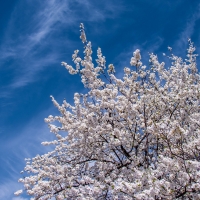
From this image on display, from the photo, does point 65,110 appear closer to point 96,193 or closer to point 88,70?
point 88,70

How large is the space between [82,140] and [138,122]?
2.02 m

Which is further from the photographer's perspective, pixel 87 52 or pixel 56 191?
pixel 87 52

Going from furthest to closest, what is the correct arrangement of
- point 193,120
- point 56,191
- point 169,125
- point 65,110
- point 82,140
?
point 65,110 → point 82,140 → point 56,191 → point 193,120 → point 169,125

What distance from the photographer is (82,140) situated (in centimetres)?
849

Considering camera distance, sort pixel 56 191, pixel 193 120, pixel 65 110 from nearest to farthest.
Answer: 1. pixel 193 120
2. pixel 56 191
3. pixel 65 110

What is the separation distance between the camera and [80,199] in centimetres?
648

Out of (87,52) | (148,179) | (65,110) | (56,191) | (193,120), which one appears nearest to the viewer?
(148,179)

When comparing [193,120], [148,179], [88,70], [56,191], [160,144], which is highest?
[88,70]

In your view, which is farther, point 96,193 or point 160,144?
point 160,144

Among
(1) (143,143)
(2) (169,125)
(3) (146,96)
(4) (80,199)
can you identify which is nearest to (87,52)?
(3) (146,96)

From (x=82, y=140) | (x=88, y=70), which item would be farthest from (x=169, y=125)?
(x=88, y=70)

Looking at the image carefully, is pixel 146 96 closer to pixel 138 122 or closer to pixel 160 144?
pixel 138 122

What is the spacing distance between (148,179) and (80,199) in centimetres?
214

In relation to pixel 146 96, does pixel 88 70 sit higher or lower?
higher
